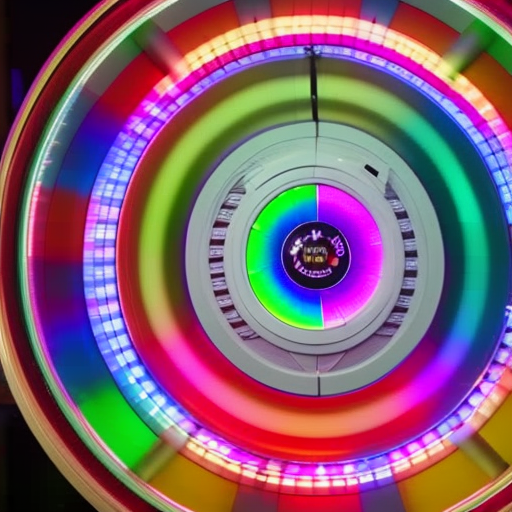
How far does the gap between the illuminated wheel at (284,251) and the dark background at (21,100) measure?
0.83ft

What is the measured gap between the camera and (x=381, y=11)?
858mm

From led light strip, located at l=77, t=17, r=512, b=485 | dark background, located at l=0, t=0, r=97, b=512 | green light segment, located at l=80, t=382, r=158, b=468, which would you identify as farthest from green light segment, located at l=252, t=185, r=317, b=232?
dark background, located at l=0, t=0, r=97, b=512

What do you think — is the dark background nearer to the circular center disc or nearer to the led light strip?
the led light strip

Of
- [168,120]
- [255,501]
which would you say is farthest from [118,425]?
[168,120]

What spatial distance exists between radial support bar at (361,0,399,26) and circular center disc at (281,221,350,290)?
0.88 ft

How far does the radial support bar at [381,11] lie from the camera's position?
86 centimetres

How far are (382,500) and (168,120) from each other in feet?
1.82

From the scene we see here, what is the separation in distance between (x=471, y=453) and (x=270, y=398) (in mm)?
265

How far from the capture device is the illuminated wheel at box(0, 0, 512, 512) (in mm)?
855

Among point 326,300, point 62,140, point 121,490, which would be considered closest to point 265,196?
point 326,300

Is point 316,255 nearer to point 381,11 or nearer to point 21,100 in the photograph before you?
point 381,11

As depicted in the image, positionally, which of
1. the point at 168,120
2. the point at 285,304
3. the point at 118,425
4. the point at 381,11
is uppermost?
the point at 381,11

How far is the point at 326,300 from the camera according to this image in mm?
942

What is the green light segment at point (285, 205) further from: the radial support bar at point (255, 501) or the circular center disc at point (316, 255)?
the radial support bar at point (255, 501)
